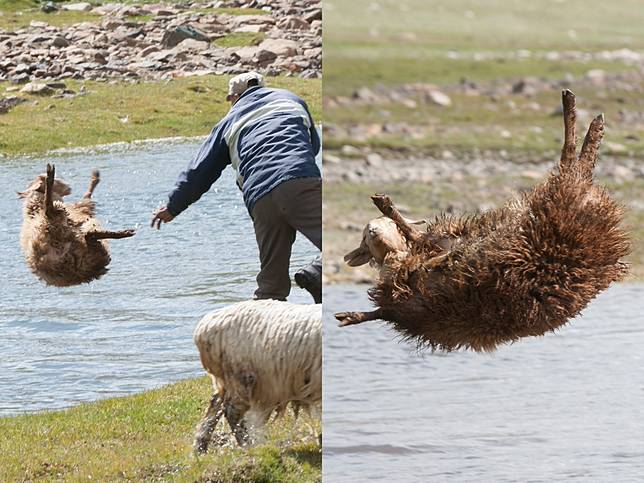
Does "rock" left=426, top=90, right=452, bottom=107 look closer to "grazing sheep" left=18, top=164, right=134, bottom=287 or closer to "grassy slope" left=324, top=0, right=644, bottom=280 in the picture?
"grassy slope" left=324, top=0, right=644, bottom=280

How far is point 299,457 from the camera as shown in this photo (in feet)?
12.1

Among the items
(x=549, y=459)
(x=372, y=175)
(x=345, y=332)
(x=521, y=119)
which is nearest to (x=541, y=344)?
(x=345, y=332)

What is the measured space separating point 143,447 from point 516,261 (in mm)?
1165

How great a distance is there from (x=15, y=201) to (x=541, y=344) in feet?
13.3

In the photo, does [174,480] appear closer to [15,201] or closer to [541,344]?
[15,201]

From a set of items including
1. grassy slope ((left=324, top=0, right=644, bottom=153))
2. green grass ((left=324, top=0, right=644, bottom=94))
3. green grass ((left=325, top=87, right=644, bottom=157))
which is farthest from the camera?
green grass ((left=324, top=0, right=644, bottom=94))

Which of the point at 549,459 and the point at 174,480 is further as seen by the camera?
the point at 549,459

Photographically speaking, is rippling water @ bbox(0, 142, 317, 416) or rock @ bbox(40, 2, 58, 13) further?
rock @ bbox(40, 2, 58, 13)

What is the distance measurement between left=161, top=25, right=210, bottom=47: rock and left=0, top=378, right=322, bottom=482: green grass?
986mm

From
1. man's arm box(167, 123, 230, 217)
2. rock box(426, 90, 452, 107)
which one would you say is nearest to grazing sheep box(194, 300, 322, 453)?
man's arm box(167, 123, 230, 217)

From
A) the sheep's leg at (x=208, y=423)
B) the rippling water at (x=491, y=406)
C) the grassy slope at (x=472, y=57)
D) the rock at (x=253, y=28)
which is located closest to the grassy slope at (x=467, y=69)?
the grassy slope at (x=472, y=57)

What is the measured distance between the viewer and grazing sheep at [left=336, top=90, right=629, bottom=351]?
3.43 m

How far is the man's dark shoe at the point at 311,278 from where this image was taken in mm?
3613

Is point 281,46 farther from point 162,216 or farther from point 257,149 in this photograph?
point 162,216
